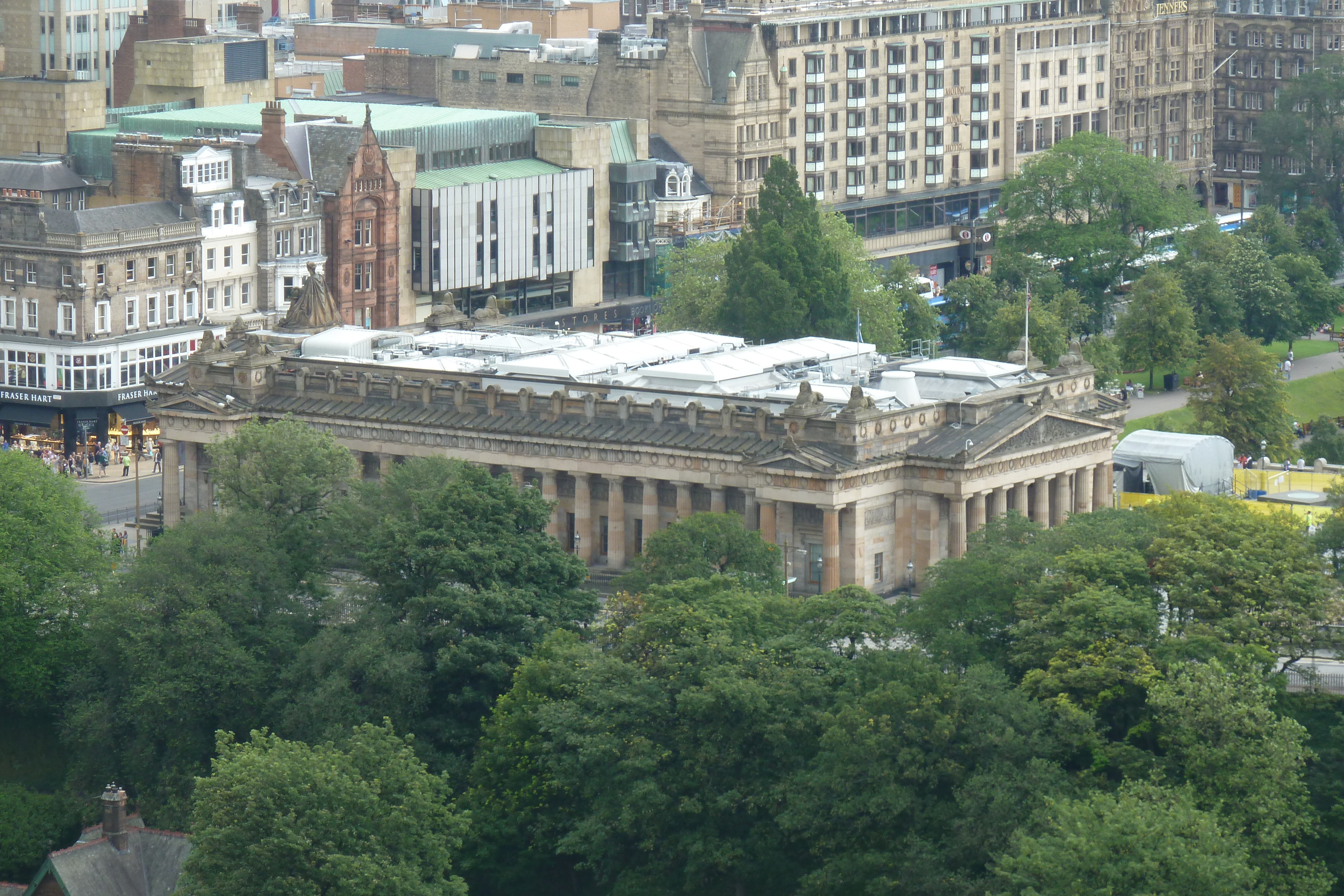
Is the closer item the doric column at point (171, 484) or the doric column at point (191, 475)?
the doric column at point (191, 475)

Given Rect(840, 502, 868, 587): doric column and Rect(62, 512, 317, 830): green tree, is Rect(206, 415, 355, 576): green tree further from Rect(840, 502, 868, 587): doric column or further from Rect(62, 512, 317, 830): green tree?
Rect(840, 502, 868, 587): doric column

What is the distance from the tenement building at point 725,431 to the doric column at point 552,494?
0.13 m

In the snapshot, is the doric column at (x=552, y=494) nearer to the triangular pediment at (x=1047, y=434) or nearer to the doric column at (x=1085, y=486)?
the triangular pediment at (x=1047, y=434)

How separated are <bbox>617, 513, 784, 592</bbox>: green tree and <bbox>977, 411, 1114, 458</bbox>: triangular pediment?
1711cm

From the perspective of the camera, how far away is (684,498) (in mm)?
182375

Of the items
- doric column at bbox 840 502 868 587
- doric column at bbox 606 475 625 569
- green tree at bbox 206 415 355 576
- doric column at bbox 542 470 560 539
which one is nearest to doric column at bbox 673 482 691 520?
doric column at bbox 606 475 625 569

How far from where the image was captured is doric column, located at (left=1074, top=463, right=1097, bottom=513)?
622 feet

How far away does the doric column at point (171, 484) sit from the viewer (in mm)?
197875

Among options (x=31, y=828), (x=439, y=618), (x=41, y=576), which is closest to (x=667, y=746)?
(x=439, y=618)

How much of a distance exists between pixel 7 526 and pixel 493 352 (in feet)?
111

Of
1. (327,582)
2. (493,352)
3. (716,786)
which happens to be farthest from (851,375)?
(716,786)

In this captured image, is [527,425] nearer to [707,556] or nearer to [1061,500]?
[707,556]

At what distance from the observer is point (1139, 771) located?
145m

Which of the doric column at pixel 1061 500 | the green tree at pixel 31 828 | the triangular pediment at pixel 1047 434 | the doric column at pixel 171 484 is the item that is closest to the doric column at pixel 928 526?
the triangular pediment at pixel 1047 434
